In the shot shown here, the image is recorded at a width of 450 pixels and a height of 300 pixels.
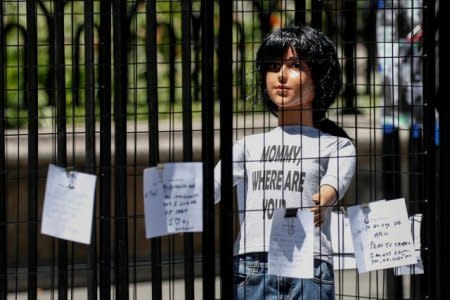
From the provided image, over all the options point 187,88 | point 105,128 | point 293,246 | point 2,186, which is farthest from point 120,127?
point 293,246

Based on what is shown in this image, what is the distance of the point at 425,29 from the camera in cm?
416

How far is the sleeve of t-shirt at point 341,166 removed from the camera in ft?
13.7

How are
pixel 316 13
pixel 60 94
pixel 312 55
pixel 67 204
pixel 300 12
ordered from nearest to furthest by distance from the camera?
pixel 67 204 < pixel 60 94 < pixel 312 55 < pixel 300 12 < pixel 316 13

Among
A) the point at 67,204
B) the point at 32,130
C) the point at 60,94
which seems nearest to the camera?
the point at 67,204

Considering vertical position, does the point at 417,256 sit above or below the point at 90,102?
below

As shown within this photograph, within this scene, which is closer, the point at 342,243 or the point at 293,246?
the point at 293,246

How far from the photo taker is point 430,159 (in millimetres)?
4176

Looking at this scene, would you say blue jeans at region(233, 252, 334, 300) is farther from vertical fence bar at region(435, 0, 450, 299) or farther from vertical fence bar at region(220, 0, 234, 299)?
vertical fence bar at region(435, 0, 450, 299)

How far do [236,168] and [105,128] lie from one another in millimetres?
582

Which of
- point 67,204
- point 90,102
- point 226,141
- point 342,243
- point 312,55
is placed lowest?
point 342,243

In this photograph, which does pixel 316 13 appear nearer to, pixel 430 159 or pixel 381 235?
pixel 430 159

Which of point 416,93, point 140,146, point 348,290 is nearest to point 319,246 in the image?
point 416,93

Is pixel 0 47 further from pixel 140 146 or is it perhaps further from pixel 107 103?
pixel 140 146

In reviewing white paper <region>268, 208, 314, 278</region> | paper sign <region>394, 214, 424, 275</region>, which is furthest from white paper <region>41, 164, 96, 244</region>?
paper sign <region>394, 214, 424, 275</region>
